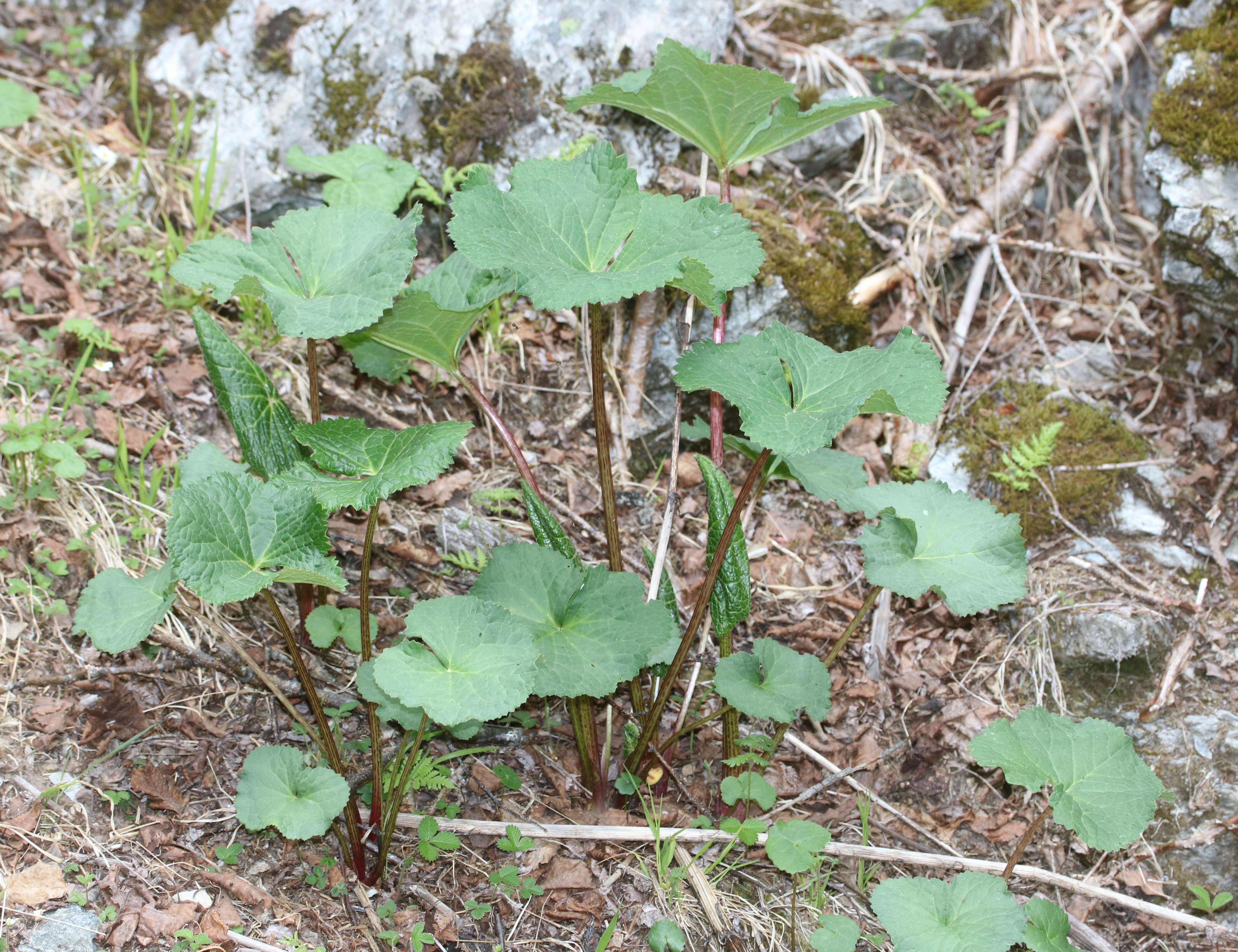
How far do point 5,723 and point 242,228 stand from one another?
79.4 inches

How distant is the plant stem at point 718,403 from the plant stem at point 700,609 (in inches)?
8.8

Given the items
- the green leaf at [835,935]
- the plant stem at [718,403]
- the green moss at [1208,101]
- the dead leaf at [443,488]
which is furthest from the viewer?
the green moss at [1208,101]

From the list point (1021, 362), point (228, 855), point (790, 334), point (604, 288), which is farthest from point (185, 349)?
point (1021, 362)

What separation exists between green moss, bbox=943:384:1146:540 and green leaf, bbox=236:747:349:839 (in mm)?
2476

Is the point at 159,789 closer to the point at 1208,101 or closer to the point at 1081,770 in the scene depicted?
the point at 1081,770

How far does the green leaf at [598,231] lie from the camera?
1.99 metres

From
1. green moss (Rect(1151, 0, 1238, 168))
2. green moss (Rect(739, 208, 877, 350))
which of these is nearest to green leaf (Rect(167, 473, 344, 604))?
green moss (Rect(739, 208, 877, 350))

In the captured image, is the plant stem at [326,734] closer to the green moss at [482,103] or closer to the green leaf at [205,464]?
the green leaf at [205,464]

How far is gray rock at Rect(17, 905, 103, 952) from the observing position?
192cm

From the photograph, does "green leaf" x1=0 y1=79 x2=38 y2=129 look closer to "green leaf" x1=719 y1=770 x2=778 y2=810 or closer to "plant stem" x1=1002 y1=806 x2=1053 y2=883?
"green leaf" x1=719 y1=770 x2=778 y2=810

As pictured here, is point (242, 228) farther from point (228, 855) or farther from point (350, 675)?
point (228, 855)

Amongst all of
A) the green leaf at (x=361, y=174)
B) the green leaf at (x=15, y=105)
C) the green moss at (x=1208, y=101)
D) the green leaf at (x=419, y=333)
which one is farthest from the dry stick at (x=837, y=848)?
the green leaf at (x=15, y=105)

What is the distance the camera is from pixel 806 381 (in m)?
2.11

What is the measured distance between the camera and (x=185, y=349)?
317cm
